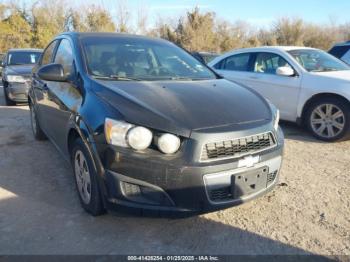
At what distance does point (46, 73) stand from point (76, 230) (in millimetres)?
1591

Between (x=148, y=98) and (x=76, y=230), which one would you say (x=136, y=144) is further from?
(x=76, y=230)

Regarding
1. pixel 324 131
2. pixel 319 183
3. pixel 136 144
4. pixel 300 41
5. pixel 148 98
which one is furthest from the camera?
pixel 300 41

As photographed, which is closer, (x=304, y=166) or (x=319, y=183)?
(x=319, y=183)

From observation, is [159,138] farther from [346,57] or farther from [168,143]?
[346,57]

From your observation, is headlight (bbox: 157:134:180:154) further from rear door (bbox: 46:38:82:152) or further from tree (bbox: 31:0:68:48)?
tree (bbox: 31:0:68:48)

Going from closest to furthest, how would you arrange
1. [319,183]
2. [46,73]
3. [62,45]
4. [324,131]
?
[46,73] < [319,183] < [62,45] < [324,131]

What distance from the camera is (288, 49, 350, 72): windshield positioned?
5988mm

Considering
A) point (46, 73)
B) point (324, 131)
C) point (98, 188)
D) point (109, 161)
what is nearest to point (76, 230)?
point (98, 188)

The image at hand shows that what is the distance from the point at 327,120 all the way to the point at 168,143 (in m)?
3.82

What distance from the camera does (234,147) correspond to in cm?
272

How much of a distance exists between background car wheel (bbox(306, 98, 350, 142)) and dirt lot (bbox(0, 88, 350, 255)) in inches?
48.3

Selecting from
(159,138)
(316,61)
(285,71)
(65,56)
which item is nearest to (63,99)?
(65,56)

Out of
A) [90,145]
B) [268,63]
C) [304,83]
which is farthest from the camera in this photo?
[268,63]

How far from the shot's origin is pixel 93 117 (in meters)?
2.88
